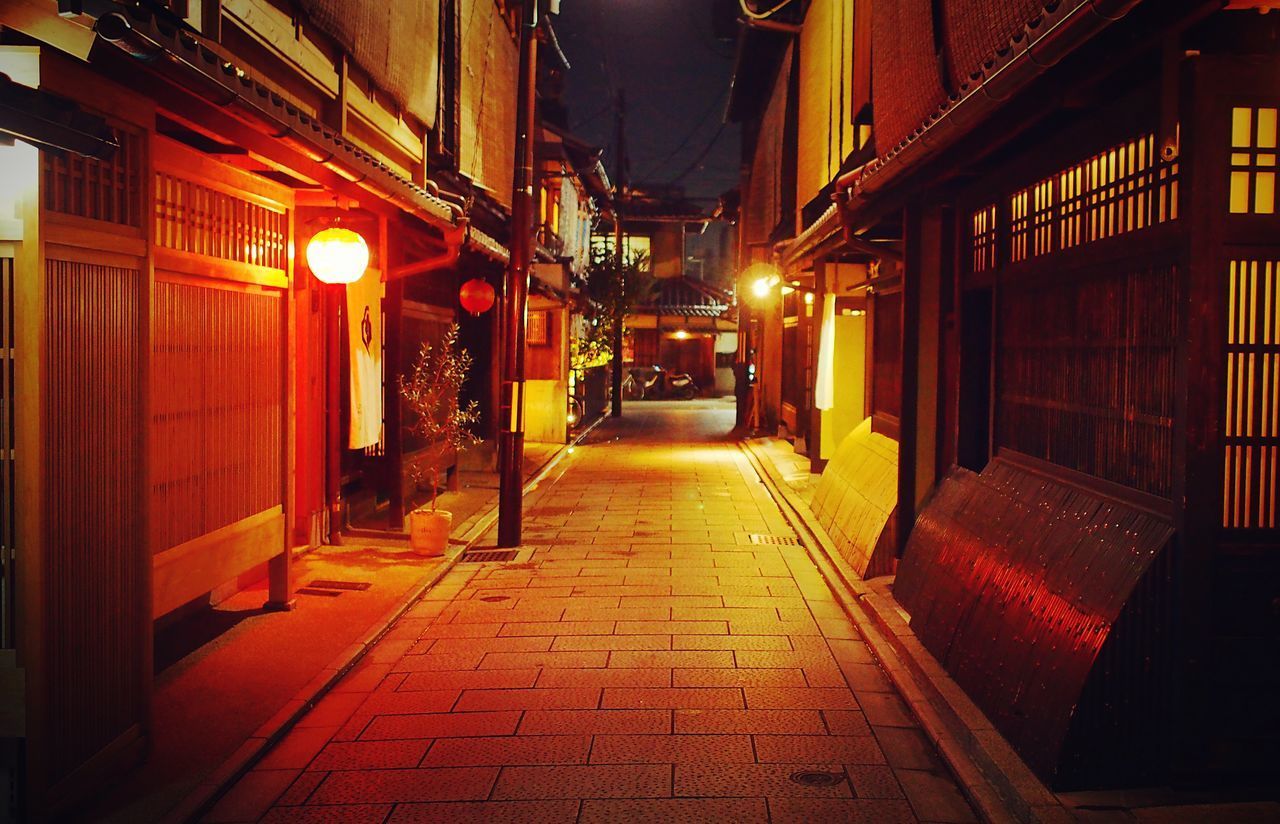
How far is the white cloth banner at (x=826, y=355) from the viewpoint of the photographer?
19.0 metres

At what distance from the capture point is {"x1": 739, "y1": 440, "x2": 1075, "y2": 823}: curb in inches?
234

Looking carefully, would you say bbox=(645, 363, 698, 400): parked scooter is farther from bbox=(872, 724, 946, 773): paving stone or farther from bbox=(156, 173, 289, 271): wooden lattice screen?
bbox=(872, 724, 946, 773): paving stone

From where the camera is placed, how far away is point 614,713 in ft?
25.3

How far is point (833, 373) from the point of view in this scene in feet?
66.1

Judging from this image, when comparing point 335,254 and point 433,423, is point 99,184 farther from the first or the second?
point 433,423

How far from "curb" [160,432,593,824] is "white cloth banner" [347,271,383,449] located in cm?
245

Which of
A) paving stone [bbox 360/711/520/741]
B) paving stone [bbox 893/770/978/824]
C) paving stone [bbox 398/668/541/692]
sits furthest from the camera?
paving stone [bbox 398/668/541/692]

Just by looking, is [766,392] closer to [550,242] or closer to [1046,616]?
[550,242]

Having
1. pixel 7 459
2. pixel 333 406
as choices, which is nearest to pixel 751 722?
pixel 7 459

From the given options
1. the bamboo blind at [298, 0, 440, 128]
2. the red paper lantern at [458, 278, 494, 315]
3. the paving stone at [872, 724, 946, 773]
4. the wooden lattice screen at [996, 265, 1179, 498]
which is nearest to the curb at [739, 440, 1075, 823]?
the paving stone at [872, 724, 946, 773]

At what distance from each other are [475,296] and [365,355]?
21.4ft

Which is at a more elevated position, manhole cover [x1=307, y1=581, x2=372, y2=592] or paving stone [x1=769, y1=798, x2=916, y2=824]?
manhole cover [x1=307, y1=581, x2=372, y2=592]

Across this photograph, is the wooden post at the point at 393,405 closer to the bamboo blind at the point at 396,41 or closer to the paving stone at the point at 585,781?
the bamboo blind at the point at 396,41

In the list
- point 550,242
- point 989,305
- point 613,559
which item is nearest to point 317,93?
point 613,559
